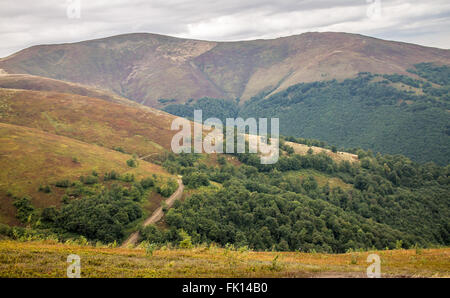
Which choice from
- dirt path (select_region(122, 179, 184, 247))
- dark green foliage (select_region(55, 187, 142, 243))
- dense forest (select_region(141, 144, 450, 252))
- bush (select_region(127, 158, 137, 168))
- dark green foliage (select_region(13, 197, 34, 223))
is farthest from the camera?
bush (select_region(127, 158, 137, 168))

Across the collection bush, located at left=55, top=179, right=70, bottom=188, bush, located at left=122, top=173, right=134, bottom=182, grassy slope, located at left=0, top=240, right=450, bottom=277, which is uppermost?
grassy slope, located at left=0, top=240, right=450, bottom=277

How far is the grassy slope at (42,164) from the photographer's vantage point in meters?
52.7

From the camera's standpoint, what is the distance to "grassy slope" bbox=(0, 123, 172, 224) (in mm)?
52744

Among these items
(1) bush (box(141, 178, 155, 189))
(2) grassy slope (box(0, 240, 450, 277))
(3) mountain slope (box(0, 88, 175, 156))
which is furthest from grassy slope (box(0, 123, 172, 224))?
(2) grassy slope (box(0, 240, 450, 277))

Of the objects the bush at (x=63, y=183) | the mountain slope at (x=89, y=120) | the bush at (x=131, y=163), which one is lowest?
the bush at (x=63, y=183)

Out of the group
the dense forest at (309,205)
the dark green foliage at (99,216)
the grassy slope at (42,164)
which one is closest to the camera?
the dark green foliage at (99,216)

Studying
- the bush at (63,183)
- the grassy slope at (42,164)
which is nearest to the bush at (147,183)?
the grassy slope at (42,164)

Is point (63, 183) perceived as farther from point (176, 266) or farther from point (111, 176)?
point (176, 266)

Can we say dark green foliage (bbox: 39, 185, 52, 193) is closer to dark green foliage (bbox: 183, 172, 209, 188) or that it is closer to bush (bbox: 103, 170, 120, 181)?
bush (bbox: 103, 170, 120, 181)

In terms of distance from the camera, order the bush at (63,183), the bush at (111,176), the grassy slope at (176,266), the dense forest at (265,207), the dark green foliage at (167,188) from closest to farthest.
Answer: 1. the grassy slope at (176,266)
2. the dense forest at (265,207)
3. the bush at (63,183)
4. the bush at (111,176)
5. the dark green foliage at (167,188)

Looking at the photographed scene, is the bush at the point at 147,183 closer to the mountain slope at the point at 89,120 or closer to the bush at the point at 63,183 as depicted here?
the bush at the point at 63,183

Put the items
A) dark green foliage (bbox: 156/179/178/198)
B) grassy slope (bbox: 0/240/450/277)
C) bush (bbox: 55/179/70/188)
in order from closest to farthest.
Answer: grassy slope (bbox: 0/240/450/277)
bush (bbox: 55/179/70/188)
dark green foliage (bbox: 156/179/178/198)
